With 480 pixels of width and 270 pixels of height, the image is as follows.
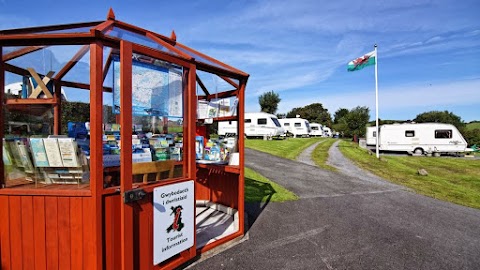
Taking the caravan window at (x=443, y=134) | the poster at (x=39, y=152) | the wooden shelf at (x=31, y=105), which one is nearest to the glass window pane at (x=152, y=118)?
the poster at (x=39, y=152)

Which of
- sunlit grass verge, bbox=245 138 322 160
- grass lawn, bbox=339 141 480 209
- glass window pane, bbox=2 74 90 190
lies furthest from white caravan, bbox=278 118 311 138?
glass window pane, bbox=2 74 90 190

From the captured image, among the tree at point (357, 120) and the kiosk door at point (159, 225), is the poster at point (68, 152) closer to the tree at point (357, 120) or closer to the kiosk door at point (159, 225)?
the kiosk door at point (159, 225)

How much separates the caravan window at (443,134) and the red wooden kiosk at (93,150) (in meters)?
22.2

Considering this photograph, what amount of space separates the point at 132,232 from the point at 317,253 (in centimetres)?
268

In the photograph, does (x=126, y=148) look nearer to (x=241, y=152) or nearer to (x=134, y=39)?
(x=134, y=39)

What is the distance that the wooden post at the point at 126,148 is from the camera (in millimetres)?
2742

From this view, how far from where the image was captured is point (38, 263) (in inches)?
106

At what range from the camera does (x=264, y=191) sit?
7660 millimetres

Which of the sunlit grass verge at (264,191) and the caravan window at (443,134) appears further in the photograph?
the caravan window at (443,134)

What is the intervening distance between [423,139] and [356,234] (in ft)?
63.8

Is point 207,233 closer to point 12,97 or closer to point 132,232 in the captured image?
point 132,232

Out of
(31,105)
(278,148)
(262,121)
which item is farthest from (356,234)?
(262,121)

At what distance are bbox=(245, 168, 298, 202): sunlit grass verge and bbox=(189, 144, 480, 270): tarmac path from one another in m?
0.36

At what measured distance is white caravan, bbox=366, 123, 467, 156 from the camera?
63.5ft
